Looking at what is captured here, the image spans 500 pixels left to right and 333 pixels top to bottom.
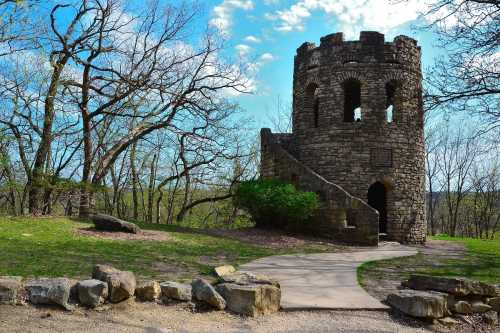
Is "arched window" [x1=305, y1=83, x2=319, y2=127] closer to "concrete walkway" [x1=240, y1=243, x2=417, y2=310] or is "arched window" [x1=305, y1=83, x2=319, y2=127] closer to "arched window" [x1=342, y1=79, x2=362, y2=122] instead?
"arched window" [x1=342, y1=79, x2=362, y2=122]

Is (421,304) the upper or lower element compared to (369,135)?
lower

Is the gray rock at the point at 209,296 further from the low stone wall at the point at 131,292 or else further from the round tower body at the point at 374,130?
the round tower body at the point at 374,130

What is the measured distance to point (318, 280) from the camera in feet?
24.2

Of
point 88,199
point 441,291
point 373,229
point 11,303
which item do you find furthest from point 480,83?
point 88,199

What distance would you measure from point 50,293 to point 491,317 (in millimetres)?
6060

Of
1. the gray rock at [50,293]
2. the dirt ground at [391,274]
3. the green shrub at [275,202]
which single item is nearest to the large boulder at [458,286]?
the dirt ground at [391,274]

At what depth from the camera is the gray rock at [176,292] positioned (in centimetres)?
566

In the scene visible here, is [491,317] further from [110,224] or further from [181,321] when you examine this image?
Result: [110,224]

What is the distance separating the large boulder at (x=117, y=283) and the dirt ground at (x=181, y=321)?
0.43ft

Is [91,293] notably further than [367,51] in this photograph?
No

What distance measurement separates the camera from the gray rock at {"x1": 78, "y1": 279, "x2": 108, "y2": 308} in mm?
5270

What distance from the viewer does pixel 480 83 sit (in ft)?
36.4

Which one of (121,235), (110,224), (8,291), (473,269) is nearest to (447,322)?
(473,269)

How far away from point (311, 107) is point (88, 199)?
10322 millimetres
